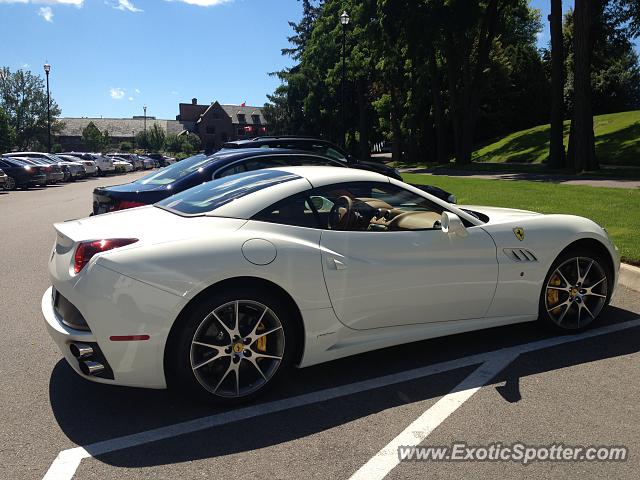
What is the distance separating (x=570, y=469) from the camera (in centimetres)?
284

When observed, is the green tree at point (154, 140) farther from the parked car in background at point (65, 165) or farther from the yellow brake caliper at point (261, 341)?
the yellow brake caliper at point (261, 341)

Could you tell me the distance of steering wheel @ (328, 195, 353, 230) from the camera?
3.96m

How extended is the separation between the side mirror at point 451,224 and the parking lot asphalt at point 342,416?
0.99 m

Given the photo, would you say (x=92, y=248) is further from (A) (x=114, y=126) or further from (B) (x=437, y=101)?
(A) (x=114, y=126)

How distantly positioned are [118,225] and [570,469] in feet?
9.97

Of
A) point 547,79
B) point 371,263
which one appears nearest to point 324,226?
point 371,263

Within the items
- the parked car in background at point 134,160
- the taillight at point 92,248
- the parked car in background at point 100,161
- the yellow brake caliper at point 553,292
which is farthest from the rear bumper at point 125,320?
the parked car in background at point 134,160

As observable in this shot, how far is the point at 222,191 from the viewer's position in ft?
13.9

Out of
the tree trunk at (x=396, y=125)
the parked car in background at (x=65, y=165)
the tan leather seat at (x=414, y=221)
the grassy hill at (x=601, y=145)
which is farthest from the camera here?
the tree trunk at (x=396, y=125)

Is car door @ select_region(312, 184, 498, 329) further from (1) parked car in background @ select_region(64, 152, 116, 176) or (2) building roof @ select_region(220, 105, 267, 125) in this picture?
(2) building roof @ select_region(220, 105, 267, 125)

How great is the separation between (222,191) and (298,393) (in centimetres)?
158

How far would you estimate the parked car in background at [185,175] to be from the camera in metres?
7.07

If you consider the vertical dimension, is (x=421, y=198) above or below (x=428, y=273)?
above

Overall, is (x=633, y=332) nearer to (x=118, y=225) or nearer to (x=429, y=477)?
(x=429, y=477)
